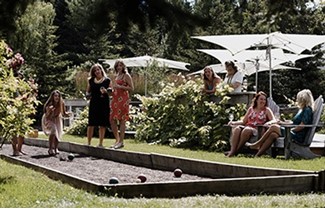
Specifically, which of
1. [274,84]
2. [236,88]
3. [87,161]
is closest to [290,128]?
[236,88]

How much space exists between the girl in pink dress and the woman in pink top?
2.40 m

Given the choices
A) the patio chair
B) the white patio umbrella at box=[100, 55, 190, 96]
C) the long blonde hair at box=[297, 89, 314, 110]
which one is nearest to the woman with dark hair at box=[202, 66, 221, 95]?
the long blonde hair at box=[297, 89, 314, 110]

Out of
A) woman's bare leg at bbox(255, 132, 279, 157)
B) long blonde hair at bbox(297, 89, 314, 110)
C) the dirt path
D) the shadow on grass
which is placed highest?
long blonde hair at bbox(297, 89, 314, 110)

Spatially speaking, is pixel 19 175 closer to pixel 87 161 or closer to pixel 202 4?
pixel 87 161

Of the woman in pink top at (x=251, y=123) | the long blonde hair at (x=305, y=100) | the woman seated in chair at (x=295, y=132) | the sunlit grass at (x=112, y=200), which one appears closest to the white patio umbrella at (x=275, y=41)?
the woman in pink top at (x=251, y=123)

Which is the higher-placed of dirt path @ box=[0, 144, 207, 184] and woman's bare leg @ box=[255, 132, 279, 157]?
woman's bare leg @ box=[255, 132, 279, 157]

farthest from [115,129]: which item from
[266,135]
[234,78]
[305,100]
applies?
[305,100]

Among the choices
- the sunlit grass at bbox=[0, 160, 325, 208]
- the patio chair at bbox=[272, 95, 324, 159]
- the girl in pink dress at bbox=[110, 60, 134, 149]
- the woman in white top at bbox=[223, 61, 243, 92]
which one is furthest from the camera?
the girl in pink dress at bbox=[110, 60, 134, 149]

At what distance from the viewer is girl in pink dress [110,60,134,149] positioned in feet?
38.4

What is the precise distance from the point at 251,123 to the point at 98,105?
303 cm

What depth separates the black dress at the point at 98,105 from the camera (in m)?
11.6

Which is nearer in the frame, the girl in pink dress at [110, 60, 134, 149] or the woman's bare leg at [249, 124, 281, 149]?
the woman's bare leg at [249, 124, 281, 149]

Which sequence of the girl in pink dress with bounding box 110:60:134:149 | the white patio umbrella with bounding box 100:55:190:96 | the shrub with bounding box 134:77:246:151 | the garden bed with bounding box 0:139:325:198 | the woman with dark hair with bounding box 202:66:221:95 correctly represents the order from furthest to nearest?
the white patio umbrella with bounding box 100:55:190:96
the woman with dark hair with bounding box 202:66:221:95
the girl in pink dress with bounding box 110:60:134:149
the shrub with bounding box 134:77:246:151
the garden bed with bounding box 0:139:325:198

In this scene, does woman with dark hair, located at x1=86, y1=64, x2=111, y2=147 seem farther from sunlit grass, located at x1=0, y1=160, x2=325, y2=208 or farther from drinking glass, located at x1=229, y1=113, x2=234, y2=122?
sunlit grass, located at x1=0, y1=160, x2=325, y2=208
